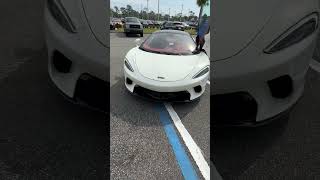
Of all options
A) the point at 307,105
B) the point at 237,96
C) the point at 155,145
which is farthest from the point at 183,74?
the point at 307,105

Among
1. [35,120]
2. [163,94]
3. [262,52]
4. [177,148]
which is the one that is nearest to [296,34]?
[262,52]

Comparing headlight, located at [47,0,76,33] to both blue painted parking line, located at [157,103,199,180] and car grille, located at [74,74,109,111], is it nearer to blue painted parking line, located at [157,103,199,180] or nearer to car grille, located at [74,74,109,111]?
car grille, located at [74,74,109,111]

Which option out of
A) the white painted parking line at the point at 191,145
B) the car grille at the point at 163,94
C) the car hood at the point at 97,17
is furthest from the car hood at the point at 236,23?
the car grille at the point at 163,94

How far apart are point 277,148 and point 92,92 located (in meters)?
1.56

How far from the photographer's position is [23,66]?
5.40ft

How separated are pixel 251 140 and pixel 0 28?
1895mm

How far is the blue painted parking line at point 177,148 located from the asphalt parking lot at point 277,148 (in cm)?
22

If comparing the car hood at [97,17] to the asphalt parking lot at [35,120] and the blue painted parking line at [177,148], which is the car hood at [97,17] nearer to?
the asphalt parking lot at [35,120]

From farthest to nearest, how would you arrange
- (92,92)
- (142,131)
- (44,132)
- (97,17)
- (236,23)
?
(142,131)
(44,132)
(92,92)
(236,23)
(97,17)

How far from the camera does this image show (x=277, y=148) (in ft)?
6.82

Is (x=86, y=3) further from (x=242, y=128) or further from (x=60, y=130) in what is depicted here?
(x=242, y=128)

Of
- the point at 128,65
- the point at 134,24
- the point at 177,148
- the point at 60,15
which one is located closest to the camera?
the point at 60,15

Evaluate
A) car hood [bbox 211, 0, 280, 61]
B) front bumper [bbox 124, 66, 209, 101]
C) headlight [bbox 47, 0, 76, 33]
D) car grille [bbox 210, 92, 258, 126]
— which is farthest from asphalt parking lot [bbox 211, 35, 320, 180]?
headlight [bbox 47, 0, 76, 33]

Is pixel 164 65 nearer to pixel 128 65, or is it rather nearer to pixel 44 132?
pixel 128 65
